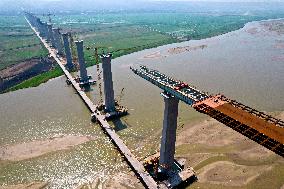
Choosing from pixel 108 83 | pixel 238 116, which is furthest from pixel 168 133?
pixel 108 83

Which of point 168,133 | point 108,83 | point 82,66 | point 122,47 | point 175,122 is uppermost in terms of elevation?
point 175,122

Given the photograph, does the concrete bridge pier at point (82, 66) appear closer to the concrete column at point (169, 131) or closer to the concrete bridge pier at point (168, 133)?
the concrete bridge pier at point (168, 133)

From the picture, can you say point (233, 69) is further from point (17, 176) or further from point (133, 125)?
point (17, 176)

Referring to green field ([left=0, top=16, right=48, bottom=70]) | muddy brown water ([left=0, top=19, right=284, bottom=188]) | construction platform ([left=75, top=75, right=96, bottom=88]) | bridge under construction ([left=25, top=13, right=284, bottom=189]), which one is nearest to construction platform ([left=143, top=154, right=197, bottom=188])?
bridge under construction ([left=25, top=13, right=284, bottom=189])

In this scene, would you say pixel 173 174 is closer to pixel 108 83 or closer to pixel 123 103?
pixel 108 83

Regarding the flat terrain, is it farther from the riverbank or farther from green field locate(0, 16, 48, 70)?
green field locate(0, 16, 48, 70)

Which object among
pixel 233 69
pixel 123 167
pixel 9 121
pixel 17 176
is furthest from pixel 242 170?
pixel 233 69

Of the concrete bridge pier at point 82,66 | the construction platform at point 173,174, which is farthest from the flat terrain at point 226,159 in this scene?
the concrete bridge pier at point 82,66
